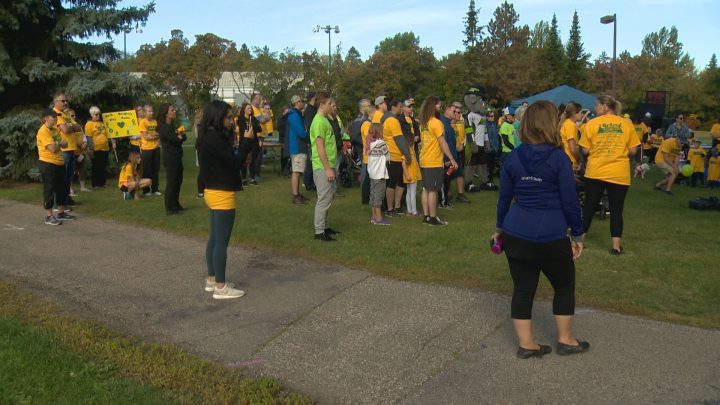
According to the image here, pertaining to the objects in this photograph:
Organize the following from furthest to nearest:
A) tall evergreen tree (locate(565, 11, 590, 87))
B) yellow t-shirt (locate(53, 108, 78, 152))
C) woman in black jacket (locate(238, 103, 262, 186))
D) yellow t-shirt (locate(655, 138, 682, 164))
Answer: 1. tall evergreen tree (locate(565, 11, 590, 87))
2. yellow t-shirt (locate(655, 138, 682, 164))
3. woman in black jacket (locate(238, 103, 262, 186))
4. yellow t-shirt (locate(53, 108, 78, 152))

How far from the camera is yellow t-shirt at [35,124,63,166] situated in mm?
9289

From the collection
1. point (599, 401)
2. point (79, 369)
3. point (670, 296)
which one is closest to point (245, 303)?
point (79, 369)

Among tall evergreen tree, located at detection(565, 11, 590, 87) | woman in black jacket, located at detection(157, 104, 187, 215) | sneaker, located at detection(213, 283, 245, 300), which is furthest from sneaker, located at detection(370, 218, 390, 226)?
tall evergreen tree, located at detection(565, 11, 590, 87)

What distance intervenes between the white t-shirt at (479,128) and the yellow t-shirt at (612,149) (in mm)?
5438

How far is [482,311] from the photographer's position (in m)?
5.29

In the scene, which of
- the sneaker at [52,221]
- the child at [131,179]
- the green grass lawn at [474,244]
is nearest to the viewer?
the green grass lawn at [474,244]

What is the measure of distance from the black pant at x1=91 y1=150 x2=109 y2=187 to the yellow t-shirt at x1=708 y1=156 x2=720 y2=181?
14334mm

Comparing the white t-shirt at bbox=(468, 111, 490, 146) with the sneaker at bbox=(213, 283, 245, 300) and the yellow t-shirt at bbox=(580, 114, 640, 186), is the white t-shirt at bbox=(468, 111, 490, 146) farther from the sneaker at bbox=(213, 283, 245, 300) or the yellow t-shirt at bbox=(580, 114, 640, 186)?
the sneaker at bbox=(213, 283, 245, 300)

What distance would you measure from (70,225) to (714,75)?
7566 cm

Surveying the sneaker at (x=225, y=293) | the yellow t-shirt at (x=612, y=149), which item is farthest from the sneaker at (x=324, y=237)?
the yellow t-shirt at (x=612, y=149)

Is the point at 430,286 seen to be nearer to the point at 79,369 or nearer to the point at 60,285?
the point at 79,369

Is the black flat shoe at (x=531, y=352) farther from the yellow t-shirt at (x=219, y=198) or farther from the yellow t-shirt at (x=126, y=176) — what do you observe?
the yellow t-shirt at (x=126, y=176)

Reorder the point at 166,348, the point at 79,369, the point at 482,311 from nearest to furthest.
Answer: the point at 79,369 < the point at 166,348 < the point at 482,311

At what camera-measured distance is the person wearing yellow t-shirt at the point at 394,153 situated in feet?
30.2
